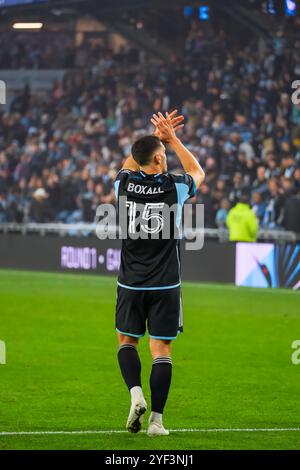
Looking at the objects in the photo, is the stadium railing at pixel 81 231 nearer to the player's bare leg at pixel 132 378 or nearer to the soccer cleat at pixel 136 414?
the player's bare leg at pixel 132 378

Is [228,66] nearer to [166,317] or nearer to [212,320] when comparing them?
[212,320]

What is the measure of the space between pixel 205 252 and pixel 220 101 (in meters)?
6.13

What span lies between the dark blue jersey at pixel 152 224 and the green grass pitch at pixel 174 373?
1137mm

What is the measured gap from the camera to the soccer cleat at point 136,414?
721 cm

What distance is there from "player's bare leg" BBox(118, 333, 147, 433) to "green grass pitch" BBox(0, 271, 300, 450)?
136 millimetres

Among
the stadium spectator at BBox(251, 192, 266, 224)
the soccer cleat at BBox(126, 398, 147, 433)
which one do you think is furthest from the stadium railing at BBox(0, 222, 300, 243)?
the soccer cleat at BBox(126, 398, 147, 433)

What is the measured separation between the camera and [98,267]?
24906 millimetres

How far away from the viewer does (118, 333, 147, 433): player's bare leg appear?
725cm

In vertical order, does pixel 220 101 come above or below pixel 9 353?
above

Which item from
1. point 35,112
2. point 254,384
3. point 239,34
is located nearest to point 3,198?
point 35,112

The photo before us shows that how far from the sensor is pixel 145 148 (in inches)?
291

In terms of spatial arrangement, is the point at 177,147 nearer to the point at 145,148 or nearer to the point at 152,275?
the point at 145,148

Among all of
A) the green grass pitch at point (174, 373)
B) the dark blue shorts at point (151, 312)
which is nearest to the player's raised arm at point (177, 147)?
the dark blue shorts at point (151, 312)

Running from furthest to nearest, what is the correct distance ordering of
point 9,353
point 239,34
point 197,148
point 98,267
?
1. point 239,34
2. point 197,148
3. point 98,267
4. point 9,353
